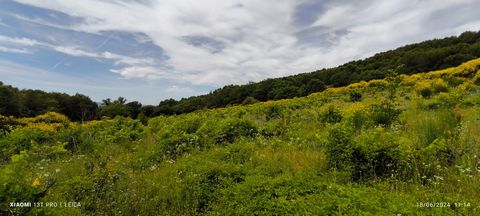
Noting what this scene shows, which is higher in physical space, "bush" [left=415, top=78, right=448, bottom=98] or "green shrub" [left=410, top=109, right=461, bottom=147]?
"bush" [left=415, top=78, right=448, bottom=98]

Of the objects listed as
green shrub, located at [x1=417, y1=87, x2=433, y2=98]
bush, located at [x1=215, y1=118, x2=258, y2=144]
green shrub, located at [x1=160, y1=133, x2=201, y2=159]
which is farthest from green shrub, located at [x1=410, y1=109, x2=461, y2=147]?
green shrub, located at [x1=417, y1=87, x2=433, y2=98]

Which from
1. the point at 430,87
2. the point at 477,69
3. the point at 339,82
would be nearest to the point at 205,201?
the point at 430,87

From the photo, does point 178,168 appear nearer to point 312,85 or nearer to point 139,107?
point 312,85

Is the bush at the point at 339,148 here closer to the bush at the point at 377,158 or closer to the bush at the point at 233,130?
the bush at the point at 377,158

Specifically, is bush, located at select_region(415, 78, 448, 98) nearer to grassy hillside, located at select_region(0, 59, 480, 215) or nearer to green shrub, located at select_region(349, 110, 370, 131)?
grassy hillside, located at select_region(0, 59, 480, 215)

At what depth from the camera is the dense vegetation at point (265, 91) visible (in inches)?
1246

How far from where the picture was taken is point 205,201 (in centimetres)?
446

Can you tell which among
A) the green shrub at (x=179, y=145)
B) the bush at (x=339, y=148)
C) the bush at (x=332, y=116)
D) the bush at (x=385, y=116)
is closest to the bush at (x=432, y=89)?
the bush at (x=332, y=116)

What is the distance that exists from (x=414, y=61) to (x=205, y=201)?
45.7 m

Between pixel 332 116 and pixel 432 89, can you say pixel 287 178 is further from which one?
pixel 432 89

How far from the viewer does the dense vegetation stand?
31.6 m

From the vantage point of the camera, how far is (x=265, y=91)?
52.1 meters

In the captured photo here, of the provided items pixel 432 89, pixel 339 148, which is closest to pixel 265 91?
pixel 432 89

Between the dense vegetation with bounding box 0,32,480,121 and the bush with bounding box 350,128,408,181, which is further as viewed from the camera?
the dense vegetation with bounding box 0,32,480,121
